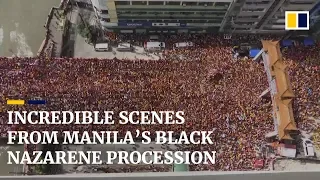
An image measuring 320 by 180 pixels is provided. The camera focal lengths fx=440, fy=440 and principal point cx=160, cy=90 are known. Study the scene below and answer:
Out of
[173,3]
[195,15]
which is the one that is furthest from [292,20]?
[173,3]

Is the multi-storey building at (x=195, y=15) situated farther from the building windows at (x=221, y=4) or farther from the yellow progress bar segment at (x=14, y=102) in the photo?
the yellow progress bar segment at (x=14, y=102)

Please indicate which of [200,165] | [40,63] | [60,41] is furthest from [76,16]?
[200,165]

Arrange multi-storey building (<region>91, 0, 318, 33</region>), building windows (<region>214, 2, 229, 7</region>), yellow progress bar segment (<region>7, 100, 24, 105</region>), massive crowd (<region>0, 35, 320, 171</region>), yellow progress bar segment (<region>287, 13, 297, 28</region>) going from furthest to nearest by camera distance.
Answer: yellow progress bar segment (<region>287, 13, 297, 28</region>), massive crowd (<region>0, 35, 320, 171</region>), yellow progress bar segment (<region>7, 100, 24, 105</region>), multi-storey building (<region>91, 0, 318, 33</region>), building windows (<region>214, 2, 229, 7</region>)

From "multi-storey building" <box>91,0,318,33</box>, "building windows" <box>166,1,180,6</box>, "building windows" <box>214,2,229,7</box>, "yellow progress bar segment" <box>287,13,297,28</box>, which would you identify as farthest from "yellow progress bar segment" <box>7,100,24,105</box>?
"yellow progress bar segment" <box>287,13,297,28</box>

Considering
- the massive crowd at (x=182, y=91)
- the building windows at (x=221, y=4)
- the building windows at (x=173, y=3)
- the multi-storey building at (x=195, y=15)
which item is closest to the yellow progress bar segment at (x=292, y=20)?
the multi-storey building at (x=195, y=15)

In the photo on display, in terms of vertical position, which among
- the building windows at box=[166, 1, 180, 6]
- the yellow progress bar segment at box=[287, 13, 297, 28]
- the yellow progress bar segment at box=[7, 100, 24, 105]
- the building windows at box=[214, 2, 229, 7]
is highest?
the building windows at box=[166, 1, 180, 6]

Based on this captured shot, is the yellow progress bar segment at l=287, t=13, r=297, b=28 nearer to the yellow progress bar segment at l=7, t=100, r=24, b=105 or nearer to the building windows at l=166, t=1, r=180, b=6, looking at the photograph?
the building windows at l=166, t=1, r=180, b=6

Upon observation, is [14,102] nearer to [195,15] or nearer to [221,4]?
[195,15]
